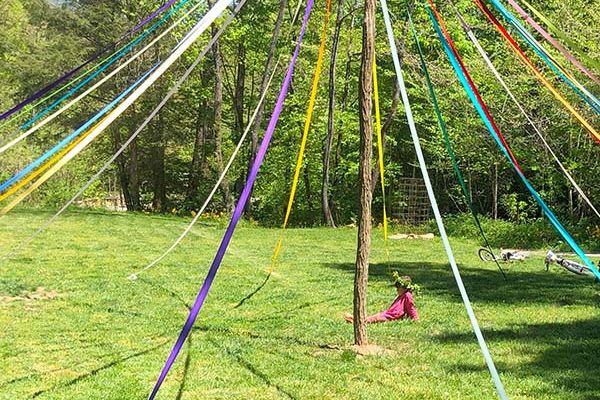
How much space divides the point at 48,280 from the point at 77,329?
2.93 metres

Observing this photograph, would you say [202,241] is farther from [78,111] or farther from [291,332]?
[78,111]

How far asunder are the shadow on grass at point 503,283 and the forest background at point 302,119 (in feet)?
15.4

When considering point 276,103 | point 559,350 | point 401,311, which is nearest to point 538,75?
point 276,103

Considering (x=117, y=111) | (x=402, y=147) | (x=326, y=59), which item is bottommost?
(x=117, y=111)

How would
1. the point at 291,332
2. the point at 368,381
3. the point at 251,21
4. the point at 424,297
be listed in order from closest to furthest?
the point at 368,381 < the point at 291,332 < the point at 424,297 < the point at 251,21

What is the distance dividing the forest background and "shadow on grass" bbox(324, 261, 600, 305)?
469 centimetres

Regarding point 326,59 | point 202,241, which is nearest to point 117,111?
point 202,241

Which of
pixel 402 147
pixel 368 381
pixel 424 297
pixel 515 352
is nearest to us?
pixel 368 381

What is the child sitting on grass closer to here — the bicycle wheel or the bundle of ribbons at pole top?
the bundle of ribbons at pole top

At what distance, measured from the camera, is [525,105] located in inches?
656

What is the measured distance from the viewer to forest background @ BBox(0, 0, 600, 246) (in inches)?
665

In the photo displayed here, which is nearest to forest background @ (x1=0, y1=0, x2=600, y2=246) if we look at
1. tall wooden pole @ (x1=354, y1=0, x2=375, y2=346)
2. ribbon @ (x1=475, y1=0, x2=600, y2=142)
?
ribbon @ (x1=475, y1=0, x2=600, y2=142)

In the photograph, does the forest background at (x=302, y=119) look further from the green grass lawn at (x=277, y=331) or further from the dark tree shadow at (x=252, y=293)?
the dark tree shadow at (x=252, y=293)

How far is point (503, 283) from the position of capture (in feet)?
32.6
